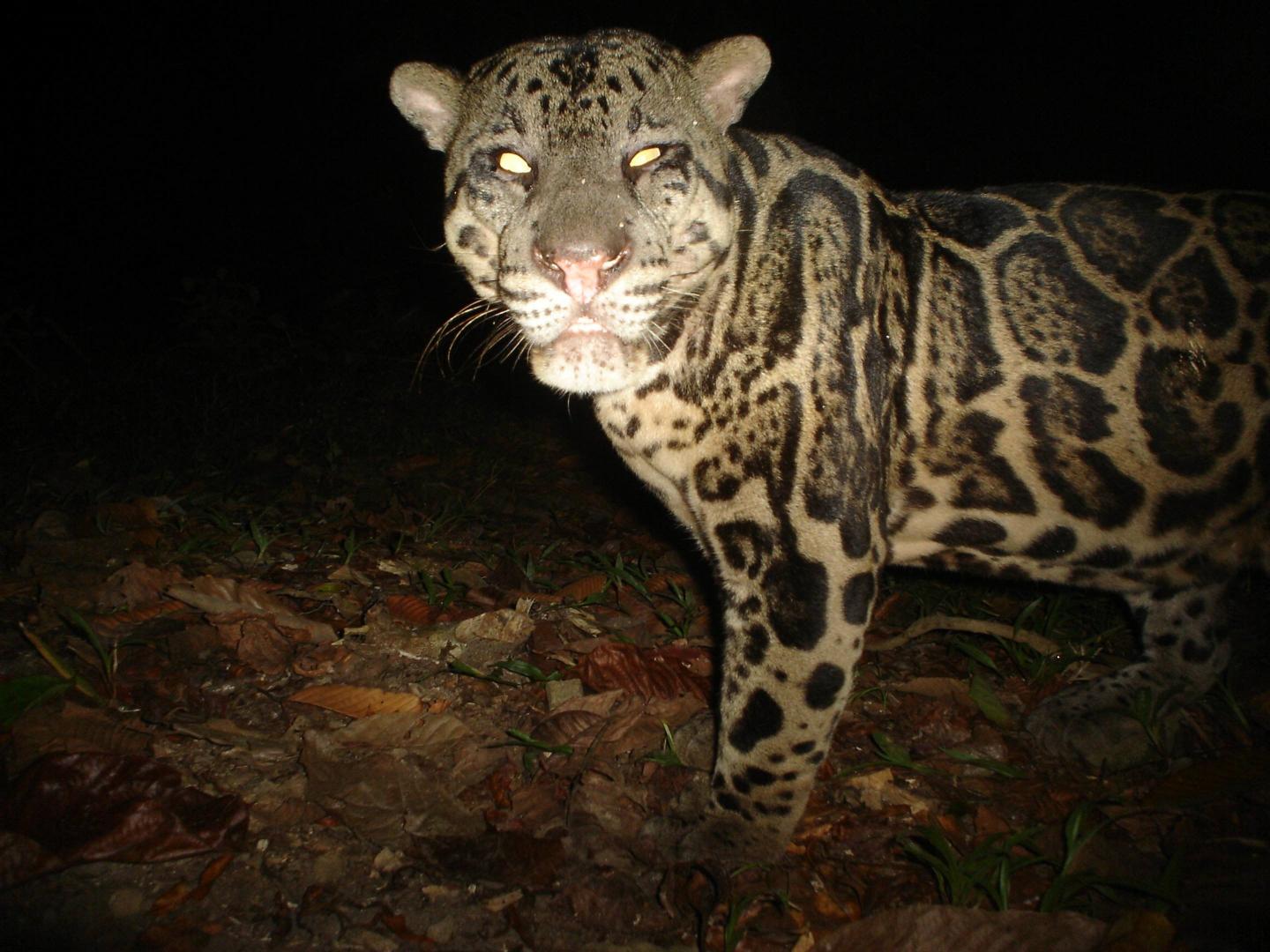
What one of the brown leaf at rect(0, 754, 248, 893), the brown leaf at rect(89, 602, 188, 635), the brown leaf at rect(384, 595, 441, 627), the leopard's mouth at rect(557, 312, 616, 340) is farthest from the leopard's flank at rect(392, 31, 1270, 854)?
the brown leaf at rect(89, 602, 188, 635)

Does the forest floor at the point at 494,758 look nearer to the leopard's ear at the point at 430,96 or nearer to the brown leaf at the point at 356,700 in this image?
the brown leaf at the point at 356,700

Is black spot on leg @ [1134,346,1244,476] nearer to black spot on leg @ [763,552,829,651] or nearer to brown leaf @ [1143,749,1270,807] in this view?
brown leaf @ [1143,749,1270,807]

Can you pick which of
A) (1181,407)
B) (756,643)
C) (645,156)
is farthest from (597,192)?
(1181,407)

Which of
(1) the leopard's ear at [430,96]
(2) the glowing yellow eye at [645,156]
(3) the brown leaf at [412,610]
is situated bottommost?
(3) the brown leaf at [412,610]

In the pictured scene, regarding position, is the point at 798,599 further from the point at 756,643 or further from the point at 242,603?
the point at 242,603

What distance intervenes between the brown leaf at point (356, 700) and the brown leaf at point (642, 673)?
807 mm

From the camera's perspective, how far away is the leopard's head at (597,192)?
298cm

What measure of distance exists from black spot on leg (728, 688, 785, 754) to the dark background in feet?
29.8

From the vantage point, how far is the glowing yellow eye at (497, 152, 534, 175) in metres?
3.26

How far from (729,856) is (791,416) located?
1595mm

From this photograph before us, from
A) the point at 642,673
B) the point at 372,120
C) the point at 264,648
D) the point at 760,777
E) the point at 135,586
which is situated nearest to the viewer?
the point at 760,777

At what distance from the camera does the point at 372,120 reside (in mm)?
16828

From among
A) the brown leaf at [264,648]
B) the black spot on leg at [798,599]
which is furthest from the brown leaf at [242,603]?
the black spot on leg at [798,599]

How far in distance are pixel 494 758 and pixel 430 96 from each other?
9.00ft
